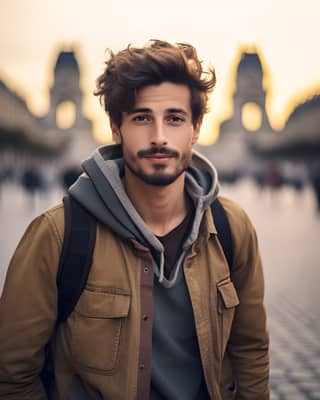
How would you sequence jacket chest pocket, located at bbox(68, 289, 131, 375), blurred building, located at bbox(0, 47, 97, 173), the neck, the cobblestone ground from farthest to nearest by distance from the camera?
blurred building, located at bbox(0, 47, 97, 173) < the cobblestone ground < the neck < jacket chest pocket, located at bbox(68, 289, 131, 375)

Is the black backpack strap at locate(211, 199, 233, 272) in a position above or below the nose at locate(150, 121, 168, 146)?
below

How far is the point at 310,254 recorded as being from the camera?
9273 mm

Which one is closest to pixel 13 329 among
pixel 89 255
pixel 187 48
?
pixel 89 255

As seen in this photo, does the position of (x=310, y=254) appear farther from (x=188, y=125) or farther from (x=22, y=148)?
(x=22, y=148)

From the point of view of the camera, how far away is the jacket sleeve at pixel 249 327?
2172 mm

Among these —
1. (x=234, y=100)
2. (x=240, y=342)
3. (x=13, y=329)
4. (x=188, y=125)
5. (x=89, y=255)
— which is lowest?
(x=240, y=342)

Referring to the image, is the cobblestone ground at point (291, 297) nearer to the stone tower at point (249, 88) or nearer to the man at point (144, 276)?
the man at point (144, 276)

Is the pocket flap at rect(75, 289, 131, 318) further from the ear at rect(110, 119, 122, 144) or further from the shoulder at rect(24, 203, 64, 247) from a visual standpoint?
the ear at rect(110, 119, 122, 144)

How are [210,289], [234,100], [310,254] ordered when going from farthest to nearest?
[234,100]
[310,254]
[210,289]

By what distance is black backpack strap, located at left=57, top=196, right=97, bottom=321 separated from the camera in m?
1.90

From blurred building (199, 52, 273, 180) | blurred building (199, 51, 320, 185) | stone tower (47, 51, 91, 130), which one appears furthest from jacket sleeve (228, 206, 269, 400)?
stone tower (47, 51, 91, 130)

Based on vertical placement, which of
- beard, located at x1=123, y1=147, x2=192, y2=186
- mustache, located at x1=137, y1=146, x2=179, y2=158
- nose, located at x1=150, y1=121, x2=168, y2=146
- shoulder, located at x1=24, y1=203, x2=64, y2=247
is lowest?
shoulder, located at x1=24, y1=203, x2=64, y2=247

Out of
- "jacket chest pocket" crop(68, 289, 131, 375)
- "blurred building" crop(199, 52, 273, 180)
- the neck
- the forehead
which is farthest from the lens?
"blurred building" crop(199, 52, 273, 180)

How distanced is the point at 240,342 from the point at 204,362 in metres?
0.28
